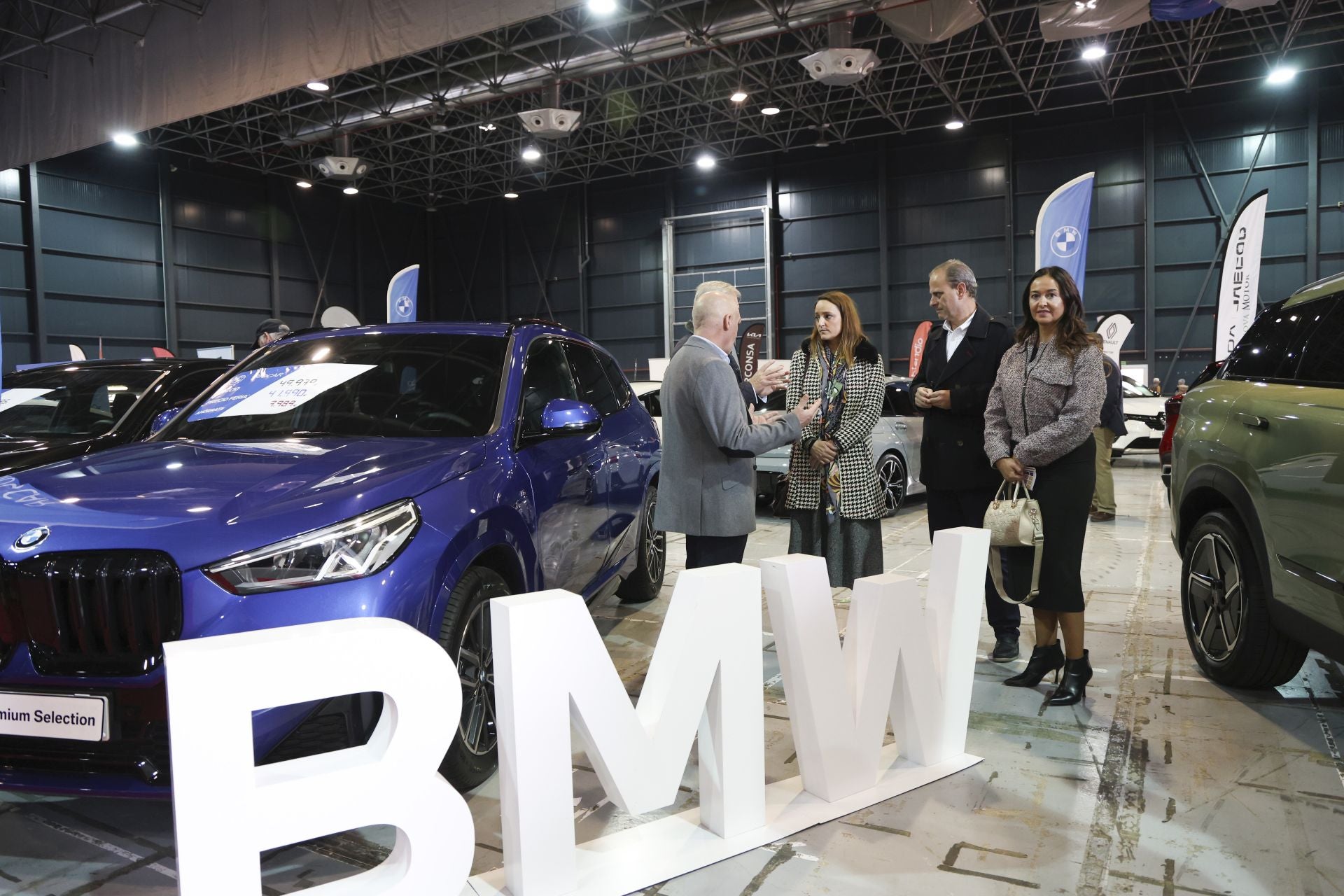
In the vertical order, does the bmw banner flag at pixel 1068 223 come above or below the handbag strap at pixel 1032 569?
above

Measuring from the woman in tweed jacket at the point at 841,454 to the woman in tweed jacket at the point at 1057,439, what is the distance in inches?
21.3

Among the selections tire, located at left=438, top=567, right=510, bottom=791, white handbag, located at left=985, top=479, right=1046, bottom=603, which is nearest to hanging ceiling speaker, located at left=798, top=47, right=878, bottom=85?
white handbag, located at left=985, top=479, right=1046, bottom=603

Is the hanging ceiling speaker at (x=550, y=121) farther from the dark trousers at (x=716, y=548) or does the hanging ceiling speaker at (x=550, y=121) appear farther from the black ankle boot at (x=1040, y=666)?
the black ankle boot at (x=1040, y=666)

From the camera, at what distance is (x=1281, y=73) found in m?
16.3

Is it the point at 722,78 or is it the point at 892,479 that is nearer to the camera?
the point at 892,479

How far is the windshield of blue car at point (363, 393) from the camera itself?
3.04 metres

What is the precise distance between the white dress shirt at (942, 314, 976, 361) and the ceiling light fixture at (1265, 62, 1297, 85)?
670 inches

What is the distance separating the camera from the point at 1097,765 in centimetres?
284

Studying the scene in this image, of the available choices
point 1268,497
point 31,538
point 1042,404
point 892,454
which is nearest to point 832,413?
point 1042,404

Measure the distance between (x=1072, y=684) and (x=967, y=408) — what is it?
1121 millimetres

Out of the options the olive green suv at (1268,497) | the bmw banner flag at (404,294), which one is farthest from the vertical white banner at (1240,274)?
the bmw banner flag at (404,294)

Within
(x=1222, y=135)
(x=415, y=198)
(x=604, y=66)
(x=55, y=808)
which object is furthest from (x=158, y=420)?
(x=415, y=198)

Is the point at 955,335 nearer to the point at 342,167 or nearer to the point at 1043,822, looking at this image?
the point at 1043,822

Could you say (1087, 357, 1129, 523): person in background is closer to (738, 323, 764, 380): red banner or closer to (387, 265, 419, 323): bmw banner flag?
(738, 323, 764, 380): red banner
